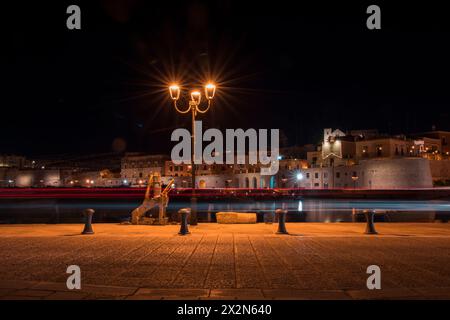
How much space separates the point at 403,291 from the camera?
759 centimetres

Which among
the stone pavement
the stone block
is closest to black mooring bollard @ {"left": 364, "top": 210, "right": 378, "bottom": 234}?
the stone pavement

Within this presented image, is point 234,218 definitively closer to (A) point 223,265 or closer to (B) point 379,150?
Answer: (A) point 223,265

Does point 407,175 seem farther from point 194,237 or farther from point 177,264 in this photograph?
point 177,264

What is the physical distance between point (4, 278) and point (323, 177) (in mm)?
93104

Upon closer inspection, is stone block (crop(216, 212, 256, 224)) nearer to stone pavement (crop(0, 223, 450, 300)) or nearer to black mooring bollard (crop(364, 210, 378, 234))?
stone pavement (crop(0, 223, 450, 300))

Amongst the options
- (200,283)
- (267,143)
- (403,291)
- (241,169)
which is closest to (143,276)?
(200,283)

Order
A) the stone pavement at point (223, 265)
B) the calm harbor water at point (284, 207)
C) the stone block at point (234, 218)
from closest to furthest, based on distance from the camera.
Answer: the stone pavement at point (223, 265)
the stone block at point (234, 218)
the calm harbor water at point (284, 207)

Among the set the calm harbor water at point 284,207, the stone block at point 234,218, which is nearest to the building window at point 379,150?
the calm harbor water at point 284,207

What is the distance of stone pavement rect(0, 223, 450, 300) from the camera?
7.52m

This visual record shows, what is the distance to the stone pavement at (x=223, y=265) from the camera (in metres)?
7.52

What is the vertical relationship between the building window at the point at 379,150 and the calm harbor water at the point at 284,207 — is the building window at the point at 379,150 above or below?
above

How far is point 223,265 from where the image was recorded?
1003 cm

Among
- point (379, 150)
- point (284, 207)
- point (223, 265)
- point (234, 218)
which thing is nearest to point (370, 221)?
point (234, 218)

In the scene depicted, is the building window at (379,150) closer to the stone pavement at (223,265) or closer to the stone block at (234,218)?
the stone block at (234,218)
